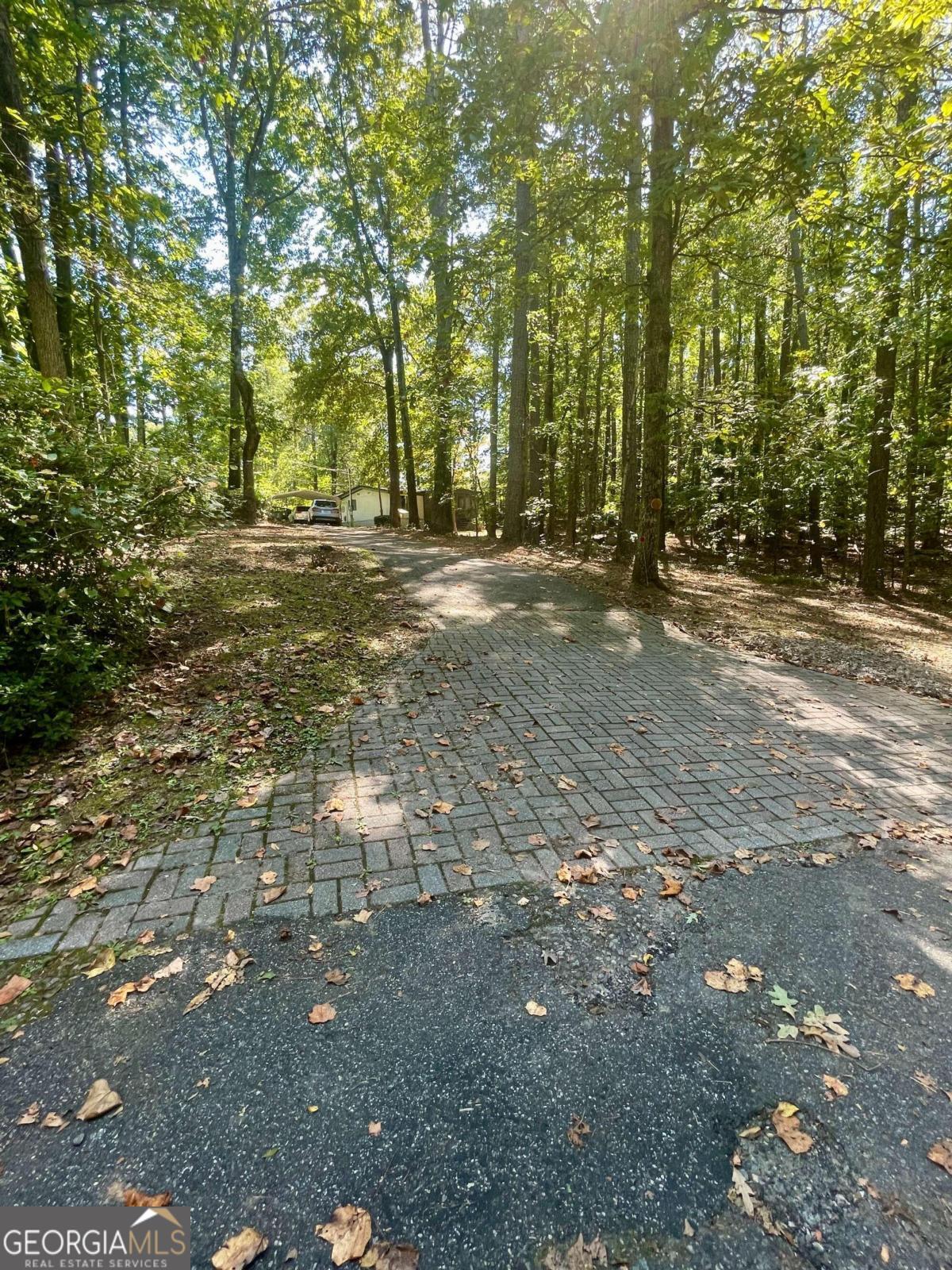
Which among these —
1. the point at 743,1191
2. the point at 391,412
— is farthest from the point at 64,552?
the point at 391,412

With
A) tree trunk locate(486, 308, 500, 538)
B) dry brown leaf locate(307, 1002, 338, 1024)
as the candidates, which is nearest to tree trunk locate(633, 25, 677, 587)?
dry brown leaf locate(307, 1002, 338, 1024)

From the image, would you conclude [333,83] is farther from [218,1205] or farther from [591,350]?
[218,1205]

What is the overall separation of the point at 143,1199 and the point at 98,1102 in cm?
36

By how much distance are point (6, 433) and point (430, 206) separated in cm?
1871

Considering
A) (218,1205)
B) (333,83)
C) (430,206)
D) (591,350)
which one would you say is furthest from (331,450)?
(218,1205)

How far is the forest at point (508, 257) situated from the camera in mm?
4867

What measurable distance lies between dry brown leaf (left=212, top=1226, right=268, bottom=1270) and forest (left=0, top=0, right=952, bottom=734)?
129 inches

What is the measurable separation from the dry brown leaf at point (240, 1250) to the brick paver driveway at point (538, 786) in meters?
1.14

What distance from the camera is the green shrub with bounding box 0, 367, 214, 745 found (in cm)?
360

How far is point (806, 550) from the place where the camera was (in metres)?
17.6

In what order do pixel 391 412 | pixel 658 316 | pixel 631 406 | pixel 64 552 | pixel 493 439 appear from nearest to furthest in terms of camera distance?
pixel 64 552 → pixel 658 316 → pixel 631 406 → pixel 391 412 → pixel 493 439

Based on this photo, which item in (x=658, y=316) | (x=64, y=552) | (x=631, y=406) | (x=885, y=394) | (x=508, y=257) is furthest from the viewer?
(x=631, y=406)

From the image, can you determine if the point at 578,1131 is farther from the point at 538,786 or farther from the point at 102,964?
the point at 538,786

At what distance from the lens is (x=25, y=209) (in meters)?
6.59
